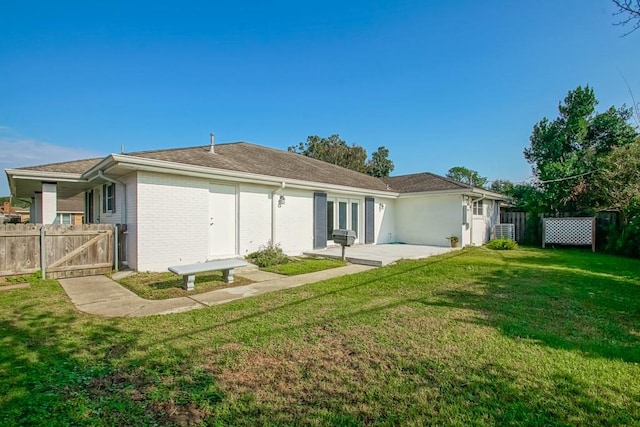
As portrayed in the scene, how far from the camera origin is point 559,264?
9602mm

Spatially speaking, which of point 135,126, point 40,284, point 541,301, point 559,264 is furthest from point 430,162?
point 40,284

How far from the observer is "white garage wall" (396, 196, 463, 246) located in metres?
14.4

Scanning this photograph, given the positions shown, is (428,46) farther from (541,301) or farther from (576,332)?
(576,332)

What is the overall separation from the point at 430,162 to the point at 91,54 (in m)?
28.6

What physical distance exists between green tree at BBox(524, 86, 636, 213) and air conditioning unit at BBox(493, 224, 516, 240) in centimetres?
198

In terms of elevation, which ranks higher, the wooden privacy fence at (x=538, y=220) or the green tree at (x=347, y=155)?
the green tree at (x=347, y=155)

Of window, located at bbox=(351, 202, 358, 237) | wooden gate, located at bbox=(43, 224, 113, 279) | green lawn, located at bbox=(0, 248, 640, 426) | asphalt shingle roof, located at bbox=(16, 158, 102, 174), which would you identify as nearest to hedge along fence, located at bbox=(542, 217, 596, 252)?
window, located at bbox=(351, 202, 358, 237)

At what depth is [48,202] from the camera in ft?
36.8

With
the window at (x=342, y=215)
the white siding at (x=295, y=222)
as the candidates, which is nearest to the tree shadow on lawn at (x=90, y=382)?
the white siding at (x=295, y=222)

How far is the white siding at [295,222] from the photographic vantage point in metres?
11.2

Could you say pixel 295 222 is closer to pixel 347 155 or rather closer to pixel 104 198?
pixel 104 198

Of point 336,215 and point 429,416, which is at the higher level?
point 336,215

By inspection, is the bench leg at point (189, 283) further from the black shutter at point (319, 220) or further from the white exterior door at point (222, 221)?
the black shutter at point (319, 220)

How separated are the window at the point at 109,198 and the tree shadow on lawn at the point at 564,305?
9.85 meters
